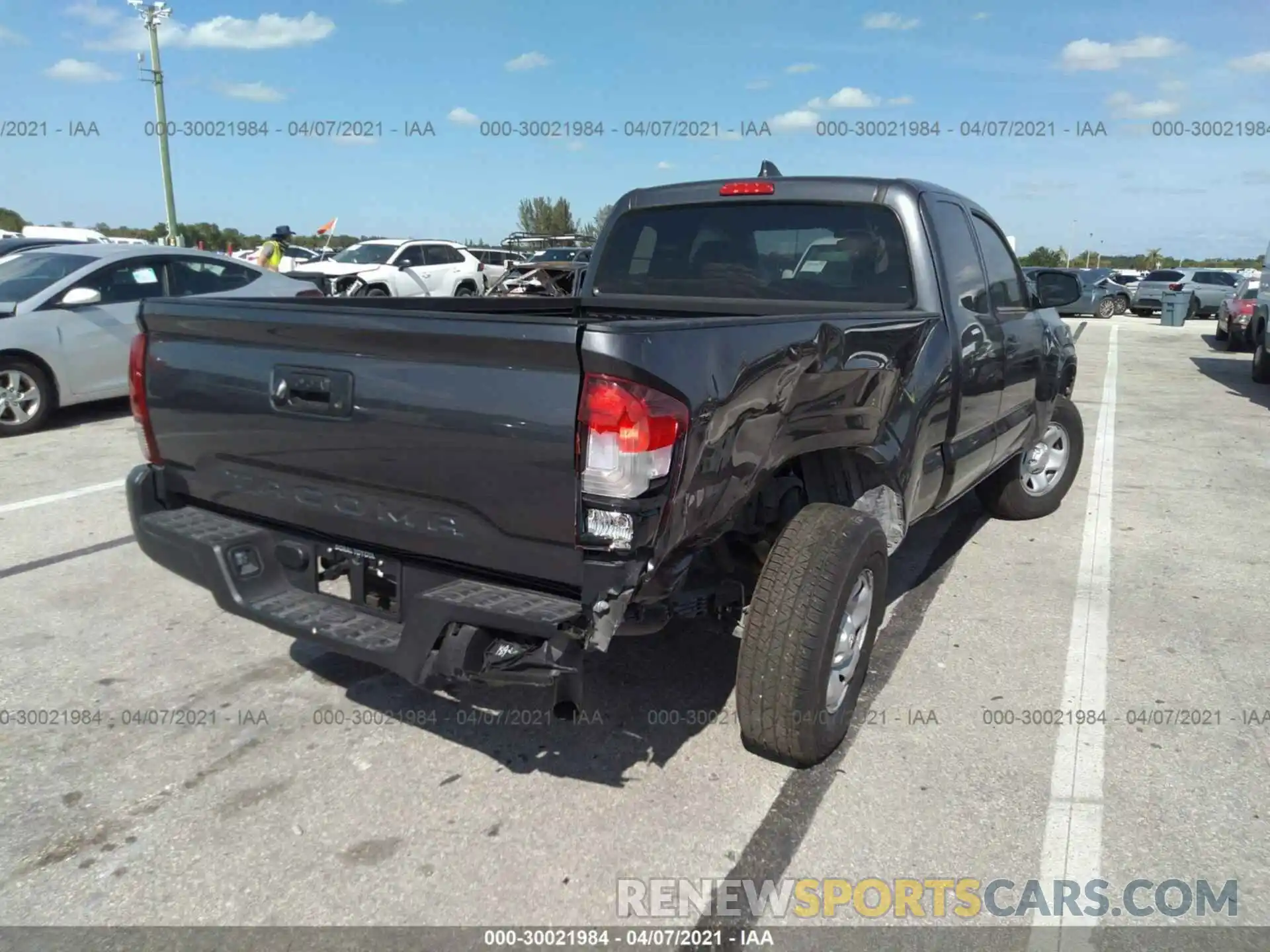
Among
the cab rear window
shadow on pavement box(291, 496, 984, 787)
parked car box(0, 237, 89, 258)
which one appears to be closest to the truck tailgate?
Answer: shadow on pavement box(291, 496, 984, 787)

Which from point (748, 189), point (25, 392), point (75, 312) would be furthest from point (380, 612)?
point (75, 312)

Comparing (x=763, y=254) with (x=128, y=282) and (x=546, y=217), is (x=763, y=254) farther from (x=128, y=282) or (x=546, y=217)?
(x=546, y=217)

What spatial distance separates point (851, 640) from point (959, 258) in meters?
1.99

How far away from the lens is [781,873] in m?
2.58

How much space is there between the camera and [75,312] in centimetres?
828

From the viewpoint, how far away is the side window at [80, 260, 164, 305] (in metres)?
8.52

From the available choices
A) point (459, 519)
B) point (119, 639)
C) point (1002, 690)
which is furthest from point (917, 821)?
point (119, 639)

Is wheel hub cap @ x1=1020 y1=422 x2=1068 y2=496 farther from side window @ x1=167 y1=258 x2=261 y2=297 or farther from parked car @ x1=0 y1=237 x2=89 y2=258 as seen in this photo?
parked car @ x1=0 y1=237 x2=89 y2=258

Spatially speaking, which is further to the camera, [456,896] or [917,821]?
[917,821]

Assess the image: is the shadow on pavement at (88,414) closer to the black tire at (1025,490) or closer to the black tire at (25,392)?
the black tire at (25,392)

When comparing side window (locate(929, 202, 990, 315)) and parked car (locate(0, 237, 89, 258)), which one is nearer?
side window (locate(929, 202, 990, 315))

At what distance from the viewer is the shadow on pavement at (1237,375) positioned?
40.7 feet

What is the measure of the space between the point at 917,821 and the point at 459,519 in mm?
1668

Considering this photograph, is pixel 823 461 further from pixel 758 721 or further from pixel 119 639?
pixel 119 639
